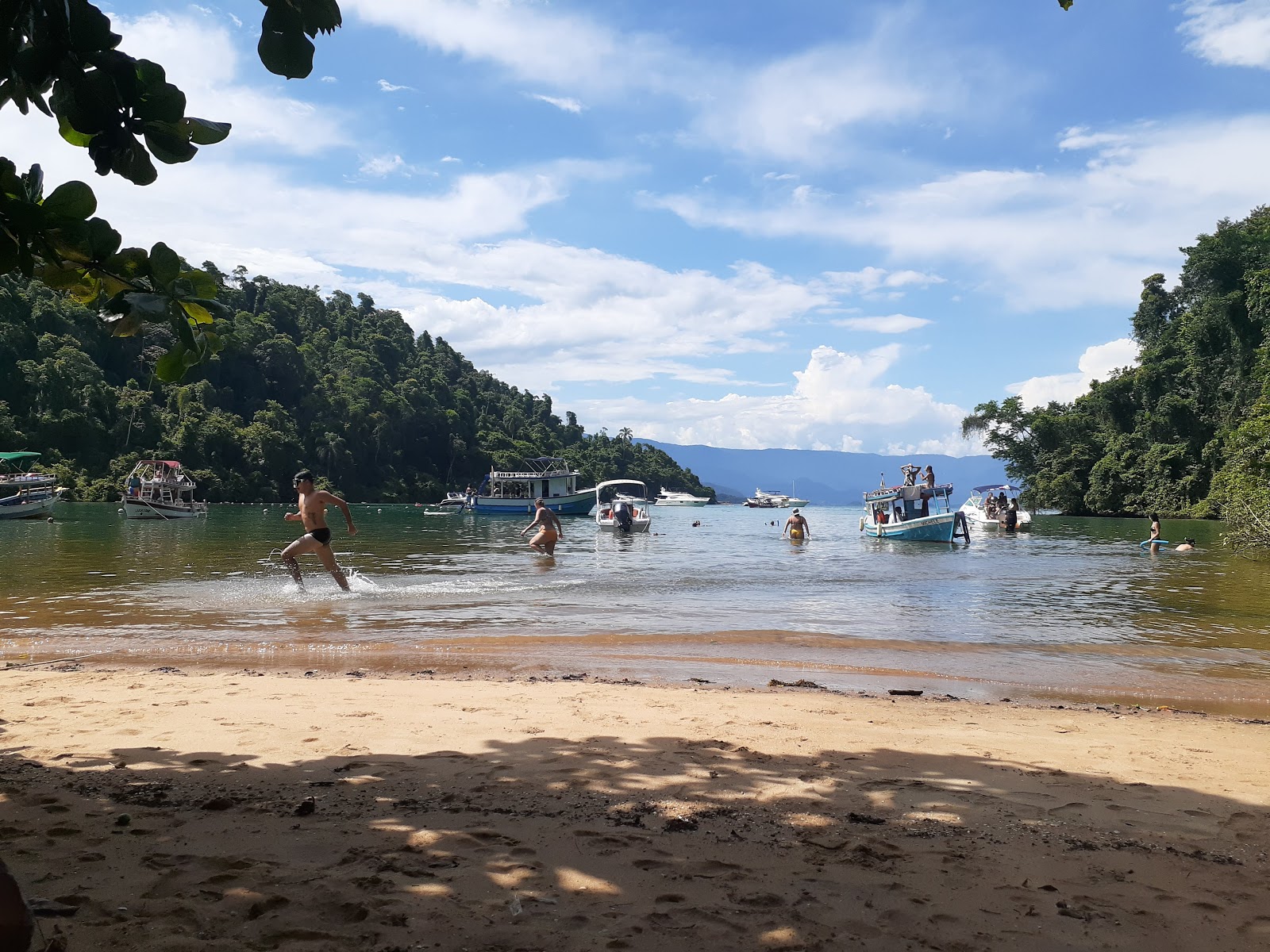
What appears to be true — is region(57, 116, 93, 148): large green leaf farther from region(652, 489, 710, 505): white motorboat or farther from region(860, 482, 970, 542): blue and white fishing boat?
region(652, 489, 710, 505): white motorboat

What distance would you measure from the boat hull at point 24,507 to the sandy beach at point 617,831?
1818 inches

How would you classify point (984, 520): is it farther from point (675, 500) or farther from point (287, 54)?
point (675, 500)

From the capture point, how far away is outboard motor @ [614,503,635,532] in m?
38.6

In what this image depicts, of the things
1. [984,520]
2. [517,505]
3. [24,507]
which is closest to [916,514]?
[984,520]

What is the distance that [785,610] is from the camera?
14.5 metres

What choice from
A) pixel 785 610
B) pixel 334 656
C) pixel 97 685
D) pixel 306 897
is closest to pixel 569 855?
pixel 306 897

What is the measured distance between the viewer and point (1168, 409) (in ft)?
208

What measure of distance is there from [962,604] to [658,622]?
6327 millimetres

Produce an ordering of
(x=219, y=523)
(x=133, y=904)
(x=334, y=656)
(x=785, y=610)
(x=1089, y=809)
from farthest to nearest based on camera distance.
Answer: (x=219, y=523)
(x=785, y=610)
(x=334, y=656)
(x=1089, y=809)
(x=133, y=904)

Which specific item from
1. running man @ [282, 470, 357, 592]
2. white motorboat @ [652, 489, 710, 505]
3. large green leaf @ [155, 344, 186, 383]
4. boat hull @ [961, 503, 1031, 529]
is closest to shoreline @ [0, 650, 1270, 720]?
running man @ [282, 470, 357, 592]

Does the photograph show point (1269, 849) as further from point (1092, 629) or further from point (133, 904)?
point (1092, 629)

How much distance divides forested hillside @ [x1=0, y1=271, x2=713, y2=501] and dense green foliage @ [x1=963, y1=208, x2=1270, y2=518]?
2447 inches

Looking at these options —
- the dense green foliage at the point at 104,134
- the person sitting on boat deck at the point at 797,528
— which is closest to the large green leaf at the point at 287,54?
the dense green foliage at the point at 104,134

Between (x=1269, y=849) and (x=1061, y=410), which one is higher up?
(x=1061, y=410)
